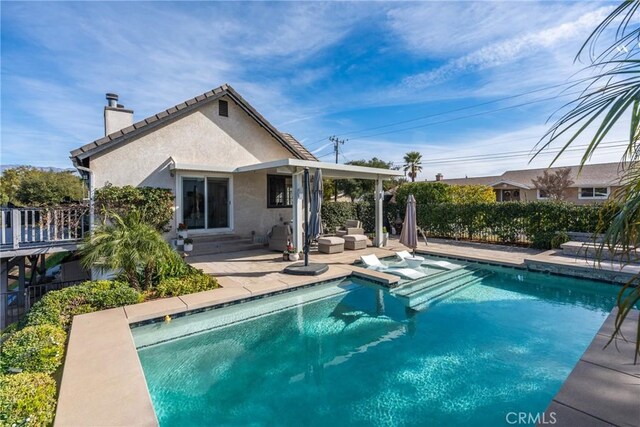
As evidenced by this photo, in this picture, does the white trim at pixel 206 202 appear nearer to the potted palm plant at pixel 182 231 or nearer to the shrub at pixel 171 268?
the potted palm plant at pixel 182 231

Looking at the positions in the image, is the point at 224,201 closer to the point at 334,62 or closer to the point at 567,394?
the point at 334,62

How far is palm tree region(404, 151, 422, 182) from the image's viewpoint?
5028 cm

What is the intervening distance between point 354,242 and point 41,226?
1282 cm

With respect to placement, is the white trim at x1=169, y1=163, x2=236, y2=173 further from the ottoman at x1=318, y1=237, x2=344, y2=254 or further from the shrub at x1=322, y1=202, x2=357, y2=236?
the shrub at x1=322, y1=202, x2=357, y2=236

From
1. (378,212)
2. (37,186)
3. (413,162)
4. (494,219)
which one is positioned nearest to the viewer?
(378,212)

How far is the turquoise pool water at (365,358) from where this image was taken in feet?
17.6

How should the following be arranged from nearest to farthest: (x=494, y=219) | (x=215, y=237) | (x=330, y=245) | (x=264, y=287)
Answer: (x=264, y=287), (x=330, y=245), (x=215, y=237), (x=494, y=219)

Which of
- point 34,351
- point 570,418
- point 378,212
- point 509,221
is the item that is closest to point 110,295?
point 34,351

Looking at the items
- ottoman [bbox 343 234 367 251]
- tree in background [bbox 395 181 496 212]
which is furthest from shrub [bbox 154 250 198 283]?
tree in background [bbox 395 181 496 212]

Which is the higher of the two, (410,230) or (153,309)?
(410,230)

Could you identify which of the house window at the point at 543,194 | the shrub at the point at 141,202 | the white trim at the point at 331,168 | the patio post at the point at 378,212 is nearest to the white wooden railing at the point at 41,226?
the shrub at the point at 141,202

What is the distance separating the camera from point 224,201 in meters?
16.9

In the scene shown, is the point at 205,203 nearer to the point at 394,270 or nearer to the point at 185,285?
the point at 185,285

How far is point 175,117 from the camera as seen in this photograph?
49.9 ft
